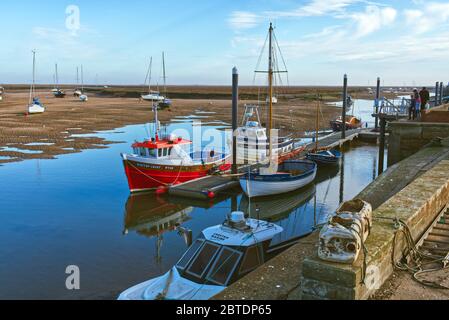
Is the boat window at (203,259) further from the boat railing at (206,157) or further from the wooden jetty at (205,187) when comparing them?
the boat railing at (206,157)

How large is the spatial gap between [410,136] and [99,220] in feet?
48.5

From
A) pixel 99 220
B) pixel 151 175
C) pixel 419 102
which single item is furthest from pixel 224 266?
pixel 419 102

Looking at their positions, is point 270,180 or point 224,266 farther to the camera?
point 270,180

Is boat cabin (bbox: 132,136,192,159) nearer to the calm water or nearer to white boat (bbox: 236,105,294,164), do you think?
the calm water

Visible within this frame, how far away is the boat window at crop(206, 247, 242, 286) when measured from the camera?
10.5 m

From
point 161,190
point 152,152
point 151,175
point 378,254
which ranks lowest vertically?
point 161,190

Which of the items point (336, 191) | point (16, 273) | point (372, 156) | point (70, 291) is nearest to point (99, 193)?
point (16, 273)

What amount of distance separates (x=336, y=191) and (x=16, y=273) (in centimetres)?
1795

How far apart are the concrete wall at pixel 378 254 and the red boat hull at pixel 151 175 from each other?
16543 mm

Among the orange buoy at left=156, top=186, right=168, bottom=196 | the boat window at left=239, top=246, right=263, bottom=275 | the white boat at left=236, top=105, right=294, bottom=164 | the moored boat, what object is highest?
the white boat at left=236, top=105, right=294, bottom=164

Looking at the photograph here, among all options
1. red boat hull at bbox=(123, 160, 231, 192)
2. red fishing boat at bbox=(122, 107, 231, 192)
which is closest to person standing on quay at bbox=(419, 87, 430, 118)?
red fishing boat at bbox=(122, 107, 231, 192)

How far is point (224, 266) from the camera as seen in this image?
10.9 m

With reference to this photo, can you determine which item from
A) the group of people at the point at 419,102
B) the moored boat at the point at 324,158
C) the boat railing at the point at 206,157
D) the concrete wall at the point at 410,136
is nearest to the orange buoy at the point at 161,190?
the boat railing at the point at 206,157

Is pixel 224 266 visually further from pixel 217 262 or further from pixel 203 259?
pixel 203 259
